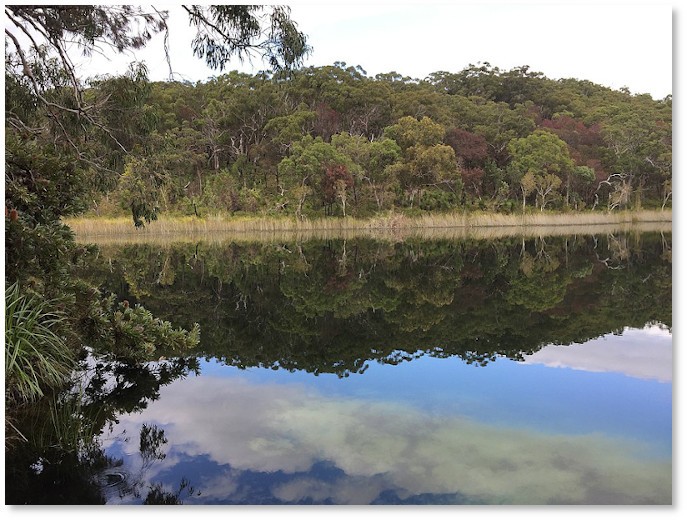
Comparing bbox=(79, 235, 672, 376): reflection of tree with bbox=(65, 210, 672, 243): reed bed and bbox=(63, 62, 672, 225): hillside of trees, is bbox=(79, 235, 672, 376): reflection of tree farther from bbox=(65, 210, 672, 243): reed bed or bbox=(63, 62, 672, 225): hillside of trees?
bbox=(63, 62, 672, 225): hillside of trees

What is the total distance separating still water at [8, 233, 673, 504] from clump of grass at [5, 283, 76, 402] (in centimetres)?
34

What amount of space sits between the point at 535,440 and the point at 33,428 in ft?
10.1

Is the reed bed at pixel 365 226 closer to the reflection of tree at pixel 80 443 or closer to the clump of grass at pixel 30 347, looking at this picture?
the reflection of tree at pixel 80 443

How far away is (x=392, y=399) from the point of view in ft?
14.4

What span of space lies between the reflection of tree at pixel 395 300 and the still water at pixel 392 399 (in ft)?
0.14

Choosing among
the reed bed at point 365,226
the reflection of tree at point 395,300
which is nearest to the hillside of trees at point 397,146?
the reed bed at point 365,226

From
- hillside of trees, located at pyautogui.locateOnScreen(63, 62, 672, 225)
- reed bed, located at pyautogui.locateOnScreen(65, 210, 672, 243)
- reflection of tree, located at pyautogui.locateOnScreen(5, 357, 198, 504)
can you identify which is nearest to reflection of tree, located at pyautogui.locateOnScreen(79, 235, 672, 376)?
reflection of tree, located at pyautogui.locateOnScreen(5, 357, 198, 504)

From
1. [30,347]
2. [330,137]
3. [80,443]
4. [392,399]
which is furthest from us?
[330,137]

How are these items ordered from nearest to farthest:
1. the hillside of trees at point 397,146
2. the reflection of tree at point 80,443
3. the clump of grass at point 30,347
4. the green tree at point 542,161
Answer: the reflection of tree at point 80,443
the clump of grass at point 30,347
the hillside of trees at point 397,146
the green tree at point 542,161

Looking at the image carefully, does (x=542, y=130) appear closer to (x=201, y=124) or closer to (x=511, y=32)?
(x=201, y=124)

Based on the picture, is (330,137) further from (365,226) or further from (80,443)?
(80,443)

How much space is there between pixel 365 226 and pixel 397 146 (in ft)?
14.0

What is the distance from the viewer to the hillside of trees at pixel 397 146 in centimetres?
2381

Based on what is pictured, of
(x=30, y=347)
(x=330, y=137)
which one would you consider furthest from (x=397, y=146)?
(x=30, y=347)
